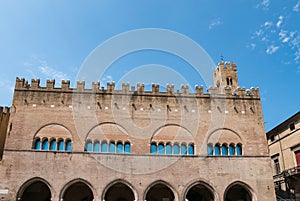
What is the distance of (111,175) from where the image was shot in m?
19.3

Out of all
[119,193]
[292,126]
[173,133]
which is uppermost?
[292,126]

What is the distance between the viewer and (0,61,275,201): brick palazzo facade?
63.0 feet

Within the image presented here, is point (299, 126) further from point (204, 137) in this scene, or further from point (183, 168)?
point (183, 168)

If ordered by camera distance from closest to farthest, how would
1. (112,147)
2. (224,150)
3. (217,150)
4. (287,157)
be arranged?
(112,147), (217,150), (224,150), (287,157)

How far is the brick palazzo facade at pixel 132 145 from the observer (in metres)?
19.2

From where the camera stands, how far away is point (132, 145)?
67.4 ft

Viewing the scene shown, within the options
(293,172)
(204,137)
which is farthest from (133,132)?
(293,172)

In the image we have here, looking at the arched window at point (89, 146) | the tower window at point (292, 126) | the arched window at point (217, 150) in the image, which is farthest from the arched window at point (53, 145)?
the tower window at point (292, 126)

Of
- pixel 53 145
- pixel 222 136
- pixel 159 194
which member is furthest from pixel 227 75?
pixel 53 145

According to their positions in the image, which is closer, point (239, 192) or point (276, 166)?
point (239, 192)

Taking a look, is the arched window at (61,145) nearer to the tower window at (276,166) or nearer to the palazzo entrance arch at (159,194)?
the palazzo entrance arch at (159,194)

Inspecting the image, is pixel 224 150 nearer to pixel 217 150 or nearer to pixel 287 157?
pixel 217 150

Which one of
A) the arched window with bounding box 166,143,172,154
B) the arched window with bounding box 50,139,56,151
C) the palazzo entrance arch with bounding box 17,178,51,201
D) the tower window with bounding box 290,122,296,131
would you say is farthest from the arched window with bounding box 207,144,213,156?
the palazzo entrance arch with bounding box 17,178,51,201

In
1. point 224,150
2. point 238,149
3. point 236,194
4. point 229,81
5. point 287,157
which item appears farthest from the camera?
point 229,81
